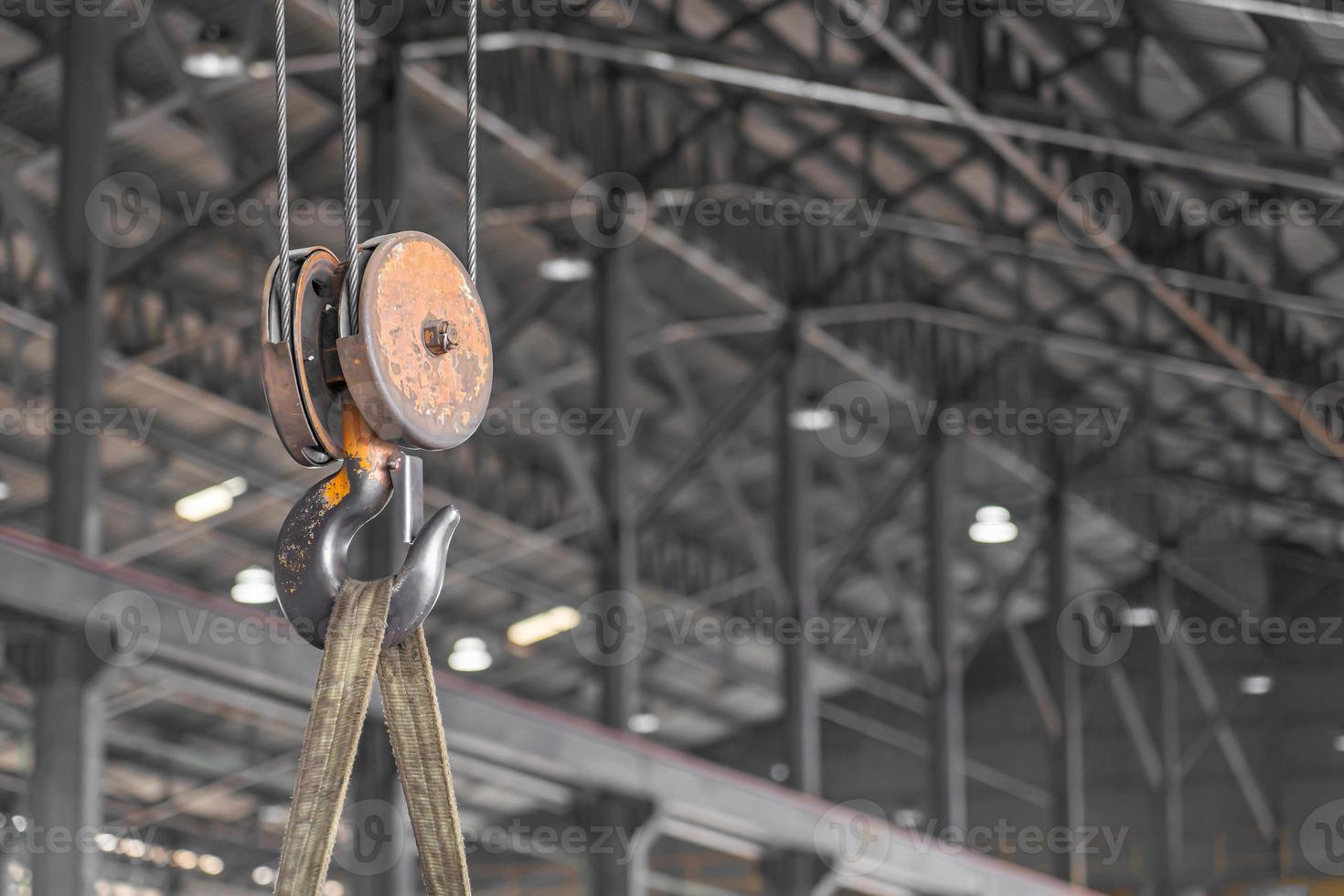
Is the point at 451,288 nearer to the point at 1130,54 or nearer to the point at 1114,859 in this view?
the point at 1130,54

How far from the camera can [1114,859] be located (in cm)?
3881

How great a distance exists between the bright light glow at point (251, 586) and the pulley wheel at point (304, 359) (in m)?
27.9

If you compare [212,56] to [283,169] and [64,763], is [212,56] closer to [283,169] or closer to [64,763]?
[64,763]

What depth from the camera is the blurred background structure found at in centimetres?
1609

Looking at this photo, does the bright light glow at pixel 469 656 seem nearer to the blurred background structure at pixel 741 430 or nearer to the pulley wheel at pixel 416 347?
the blurred background structure at pixel 741 430

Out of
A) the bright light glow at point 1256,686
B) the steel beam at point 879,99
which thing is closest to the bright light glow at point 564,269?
the steel beam at point 879,99

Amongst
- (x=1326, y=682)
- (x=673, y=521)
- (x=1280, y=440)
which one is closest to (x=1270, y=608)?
(x=1326, y=682)

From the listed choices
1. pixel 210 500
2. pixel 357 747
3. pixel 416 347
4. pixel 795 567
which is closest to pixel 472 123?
pixel 416 347

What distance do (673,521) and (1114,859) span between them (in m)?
12.8

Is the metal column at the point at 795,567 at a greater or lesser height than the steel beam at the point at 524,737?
greater

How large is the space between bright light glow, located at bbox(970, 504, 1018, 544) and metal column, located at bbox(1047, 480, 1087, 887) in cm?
236

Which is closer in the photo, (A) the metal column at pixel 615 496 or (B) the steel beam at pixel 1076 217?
(B) the steel beam at pixel 1076 217

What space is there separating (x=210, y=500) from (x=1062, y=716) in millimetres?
13108

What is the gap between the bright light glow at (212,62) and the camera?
16.2m
